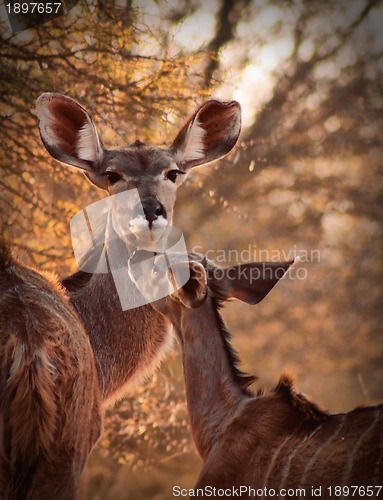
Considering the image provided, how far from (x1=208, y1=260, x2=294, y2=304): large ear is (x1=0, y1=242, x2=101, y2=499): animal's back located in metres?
0.82

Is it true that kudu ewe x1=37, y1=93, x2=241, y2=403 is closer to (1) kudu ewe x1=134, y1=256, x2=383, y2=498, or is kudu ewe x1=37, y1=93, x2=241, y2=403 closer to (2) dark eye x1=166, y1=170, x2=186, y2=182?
(2) dark eye x1=166, y1=170, x2=186, y2=182

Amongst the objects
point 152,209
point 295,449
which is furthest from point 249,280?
point 295,449

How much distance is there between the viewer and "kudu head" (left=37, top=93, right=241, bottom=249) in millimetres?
3447

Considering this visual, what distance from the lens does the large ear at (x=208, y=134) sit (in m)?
3.93

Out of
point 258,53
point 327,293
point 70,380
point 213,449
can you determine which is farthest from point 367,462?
point 327,293

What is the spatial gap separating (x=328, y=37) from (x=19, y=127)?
7289 mm

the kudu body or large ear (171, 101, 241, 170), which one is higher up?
large ear (171, 101, 241, 170)

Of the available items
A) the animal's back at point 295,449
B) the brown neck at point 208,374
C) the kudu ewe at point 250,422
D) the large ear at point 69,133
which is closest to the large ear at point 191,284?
the kudu ewe at point 250,422

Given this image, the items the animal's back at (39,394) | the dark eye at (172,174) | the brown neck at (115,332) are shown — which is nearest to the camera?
the animal's back at (39,394)

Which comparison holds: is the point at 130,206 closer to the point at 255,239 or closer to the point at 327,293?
the point at 255,239

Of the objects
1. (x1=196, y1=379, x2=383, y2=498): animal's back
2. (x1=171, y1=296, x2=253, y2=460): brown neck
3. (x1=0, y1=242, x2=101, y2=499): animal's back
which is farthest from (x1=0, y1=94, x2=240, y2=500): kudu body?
(x1=196, y1=379, x2=383, y2=498): animal's back

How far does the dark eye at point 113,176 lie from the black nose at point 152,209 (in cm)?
33

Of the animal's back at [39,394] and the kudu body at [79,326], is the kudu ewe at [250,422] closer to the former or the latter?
the kudu body at [79,326]

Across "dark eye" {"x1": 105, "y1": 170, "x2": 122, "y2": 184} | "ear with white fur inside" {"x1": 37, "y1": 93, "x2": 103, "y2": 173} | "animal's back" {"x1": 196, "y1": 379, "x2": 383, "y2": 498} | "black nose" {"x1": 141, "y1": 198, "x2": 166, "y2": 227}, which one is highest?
"ear with white fur inside" {"x1": 37, "y1": 93, "x2": 103, "y2": 173}
